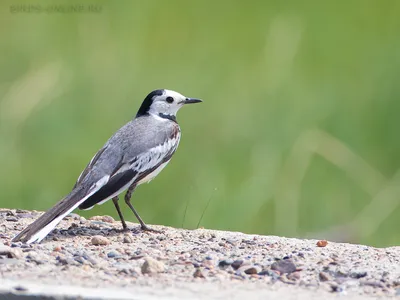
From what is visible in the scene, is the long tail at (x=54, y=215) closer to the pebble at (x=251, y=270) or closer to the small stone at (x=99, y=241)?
the small stone at (x=99, y=241)

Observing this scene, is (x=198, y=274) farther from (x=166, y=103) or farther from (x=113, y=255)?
(x=166, y=103)

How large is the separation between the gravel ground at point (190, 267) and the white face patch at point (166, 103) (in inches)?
56.2

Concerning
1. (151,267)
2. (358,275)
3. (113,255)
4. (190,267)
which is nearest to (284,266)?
(358,275)

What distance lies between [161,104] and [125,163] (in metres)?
1.16

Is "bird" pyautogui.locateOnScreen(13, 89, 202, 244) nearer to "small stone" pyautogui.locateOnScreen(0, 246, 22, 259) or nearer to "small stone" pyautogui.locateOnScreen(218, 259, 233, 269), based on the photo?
"small stone" pyautogui.locateOnScreen(0, 246, 22, 259)

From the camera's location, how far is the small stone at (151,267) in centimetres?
698

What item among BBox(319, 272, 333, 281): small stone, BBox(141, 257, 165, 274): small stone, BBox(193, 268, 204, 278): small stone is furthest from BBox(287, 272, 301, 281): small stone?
BBox(141, 257, 165, 274): small stone

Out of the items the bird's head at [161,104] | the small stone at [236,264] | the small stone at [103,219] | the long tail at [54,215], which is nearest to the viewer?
the small stone at [236,264]

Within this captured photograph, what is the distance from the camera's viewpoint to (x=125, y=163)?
8.91m

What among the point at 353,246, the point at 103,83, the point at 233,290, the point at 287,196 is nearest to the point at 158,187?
the point at 287,196

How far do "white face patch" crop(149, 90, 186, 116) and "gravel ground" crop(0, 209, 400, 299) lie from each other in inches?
56.2

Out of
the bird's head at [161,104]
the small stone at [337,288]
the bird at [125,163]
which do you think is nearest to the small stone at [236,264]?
the small stone at [337,288]

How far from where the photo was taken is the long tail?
26.4 feet

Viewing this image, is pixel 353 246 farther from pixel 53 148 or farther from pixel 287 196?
pixel 53 148
